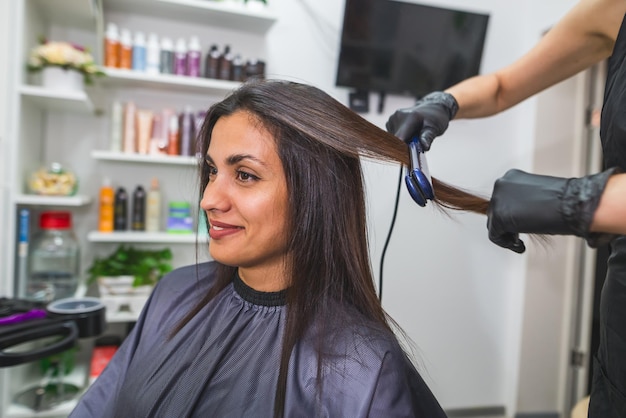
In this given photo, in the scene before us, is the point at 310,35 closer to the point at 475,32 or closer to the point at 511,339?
the point at 475,32

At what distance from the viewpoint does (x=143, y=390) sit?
3.11ft

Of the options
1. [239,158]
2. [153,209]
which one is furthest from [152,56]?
[239,158]

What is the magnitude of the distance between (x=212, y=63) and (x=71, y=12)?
0.60 m

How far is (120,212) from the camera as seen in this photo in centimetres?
197

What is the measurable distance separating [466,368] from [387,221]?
1.05 m

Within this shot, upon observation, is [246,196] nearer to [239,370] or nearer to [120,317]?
[239,370]

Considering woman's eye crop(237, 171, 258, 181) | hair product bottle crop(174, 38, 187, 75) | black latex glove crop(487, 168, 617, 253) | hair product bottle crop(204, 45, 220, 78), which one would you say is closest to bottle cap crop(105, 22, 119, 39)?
hair product bottle crop(174, 38, 187, 75)

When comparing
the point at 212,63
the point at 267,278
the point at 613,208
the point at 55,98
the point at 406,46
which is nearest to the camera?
the point at 613,208

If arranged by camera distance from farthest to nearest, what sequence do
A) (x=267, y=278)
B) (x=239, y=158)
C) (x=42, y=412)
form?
(x=42, y=412)
(x=267, y=278)
(x=239, y=158)

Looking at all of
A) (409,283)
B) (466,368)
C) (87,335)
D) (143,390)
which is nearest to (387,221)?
(409,283)

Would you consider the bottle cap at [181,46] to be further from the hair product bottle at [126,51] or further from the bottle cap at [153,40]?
the hair product bottle at [126,51]

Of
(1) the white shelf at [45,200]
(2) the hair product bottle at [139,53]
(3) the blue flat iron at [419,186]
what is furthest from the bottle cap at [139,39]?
(3) the blue flat iron at [419,186]

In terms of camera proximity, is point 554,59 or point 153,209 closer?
point 554,59

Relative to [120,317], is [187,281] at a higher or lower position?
higher
